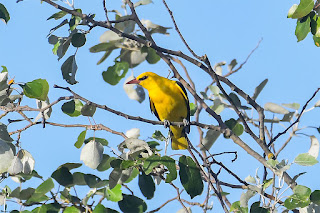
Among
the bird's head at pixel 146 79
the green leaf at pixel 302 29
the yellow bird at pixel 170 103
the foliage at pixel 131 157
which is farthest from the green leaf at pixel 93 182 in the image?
the bird's head at pixel 146 79

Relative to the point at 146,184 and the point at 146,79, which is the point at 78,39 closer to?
the point at 146,184

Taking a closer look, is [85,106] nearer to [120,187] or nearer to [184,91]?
[120,187]

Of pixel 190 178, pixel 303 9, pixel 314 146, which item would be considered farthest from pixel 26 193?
pixel 303 9

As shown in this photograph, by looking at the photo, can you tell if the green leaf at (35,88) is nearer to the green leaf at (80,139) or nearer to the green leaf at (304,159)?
the green leaf at (80,139)

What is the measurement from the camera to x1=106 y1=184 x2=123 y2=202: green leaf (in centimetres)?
313

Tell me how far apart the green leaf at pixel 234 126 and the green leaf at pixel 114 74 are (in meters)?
1.02

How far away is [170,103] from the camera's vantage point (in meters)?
5.52

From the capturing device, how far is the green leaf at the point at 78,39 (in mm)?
3666

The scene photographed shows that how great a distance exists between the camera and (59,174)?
319 centimetres

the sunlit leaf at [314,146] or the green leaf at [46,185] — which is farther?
the sunlit leaf at [314,146]

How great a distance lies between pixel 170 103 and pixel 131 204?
7.91 ft

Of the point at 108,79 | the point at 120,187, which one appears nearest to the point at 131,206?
the point at 120,187

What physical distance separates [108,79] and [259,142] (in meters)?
1.35

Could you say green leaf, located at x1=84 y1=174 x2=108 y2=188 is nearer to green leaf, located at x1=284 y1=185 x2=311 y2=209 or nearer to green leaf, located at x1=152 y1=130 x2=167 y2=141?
green leaf, located at x1=152 y1=130 x2=167 y2=141
